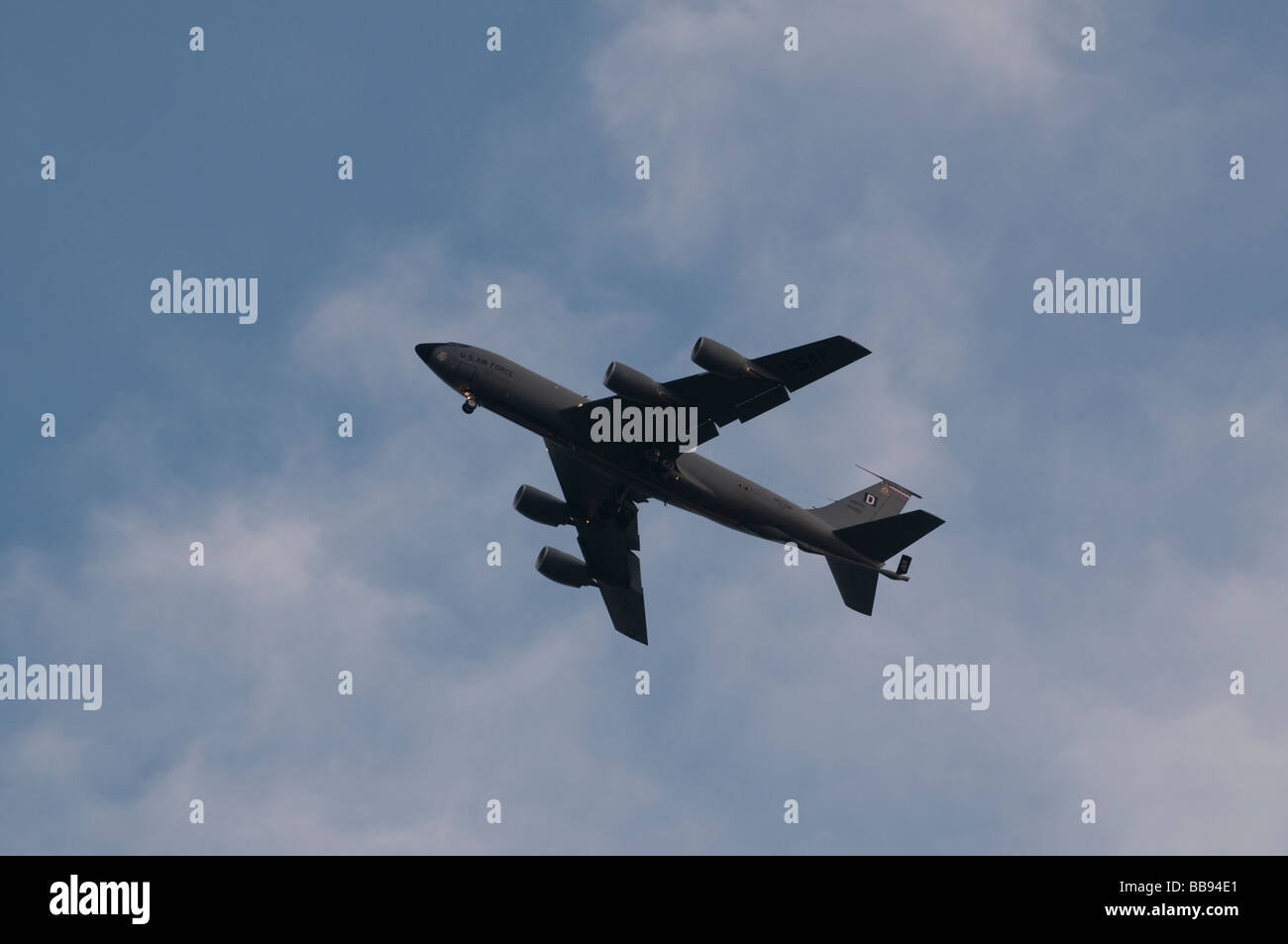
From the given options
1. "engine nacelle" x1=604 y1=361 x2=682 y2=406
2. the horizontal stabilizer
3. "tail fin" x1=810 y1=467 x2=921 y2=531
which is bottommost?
the horizontal stabilizer

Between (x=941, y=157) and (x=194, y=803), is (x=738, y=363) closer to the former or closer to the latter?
(x=941, y=157)

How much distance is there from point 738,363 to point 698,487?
6129 mm

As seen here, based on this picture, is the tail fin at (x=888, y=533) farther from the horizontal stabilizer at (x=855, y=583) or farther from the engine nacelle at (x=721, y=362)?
the engine nacelle at (x=721, y=362)

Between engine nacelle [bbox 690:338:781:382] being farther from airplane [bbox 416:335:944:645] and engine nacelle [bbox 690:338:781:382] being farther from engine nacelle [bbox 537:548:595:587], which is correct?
engine nacelle [bbox 537:548:595:587]

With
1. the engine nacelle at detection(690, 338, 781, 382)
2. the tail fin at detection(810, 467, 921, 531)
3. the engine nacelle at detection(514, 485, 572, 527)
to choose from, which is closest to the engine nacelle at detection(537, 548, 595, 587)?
the engine nacelle at detection(514, 485, 572, 527)

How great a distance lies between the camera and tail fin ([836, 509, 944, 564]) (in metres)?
63.8

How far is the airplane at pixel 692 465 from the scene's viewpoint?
6038cm

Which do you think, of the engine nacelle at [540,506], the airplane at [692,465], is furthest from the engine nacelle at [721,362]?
the engine nacelle at [540,506]

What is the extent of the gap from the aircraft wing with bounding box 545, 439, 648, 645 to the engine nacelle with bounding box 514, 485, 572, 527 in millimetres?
535

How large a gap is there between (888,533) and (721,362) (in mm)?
11319

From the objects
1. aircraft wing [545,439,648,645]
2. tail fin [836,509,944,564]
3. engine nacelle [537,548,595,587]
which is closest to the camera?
tail fin [836,509,944,564]

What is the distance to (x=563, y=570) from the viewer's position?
236 feet

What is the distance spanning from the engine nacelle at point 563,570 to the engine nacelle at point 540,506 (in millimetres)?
2720
